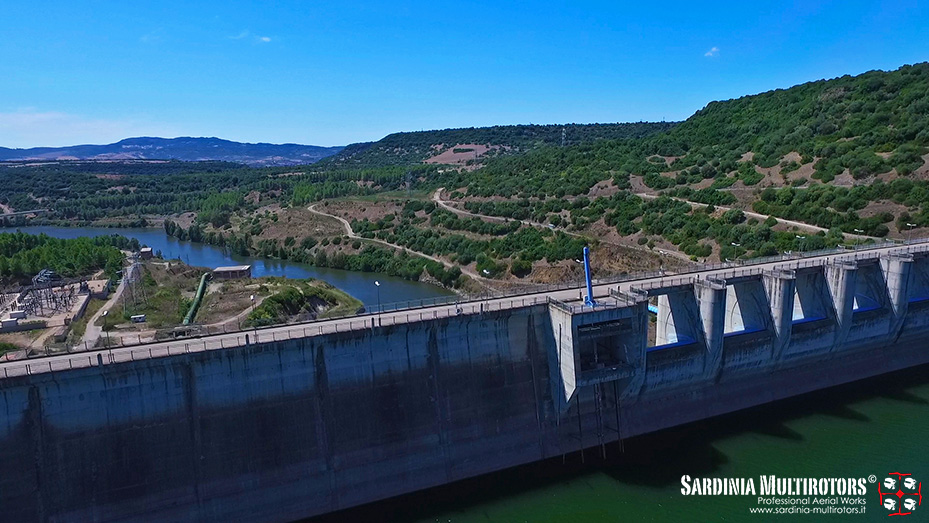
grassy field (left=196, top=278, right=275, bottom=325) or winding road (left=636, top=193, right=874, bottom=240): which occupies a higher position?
winding road (left=636, top=193, right=874, bottom=240)

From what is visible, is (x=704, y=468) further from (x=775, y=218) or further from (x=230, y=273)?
(x=230, y=273)

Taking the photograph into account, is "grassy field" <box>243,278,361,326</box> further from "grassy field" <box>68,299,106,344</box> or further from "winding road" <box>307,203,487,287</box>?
"winding road" <box>307,203,487,287</box>

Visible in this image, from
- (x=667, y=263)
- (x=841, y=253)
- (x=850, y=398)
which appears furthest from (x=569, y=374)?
(x=667, y=263)

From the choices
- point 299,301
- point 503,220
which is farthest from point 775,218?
point 299,301

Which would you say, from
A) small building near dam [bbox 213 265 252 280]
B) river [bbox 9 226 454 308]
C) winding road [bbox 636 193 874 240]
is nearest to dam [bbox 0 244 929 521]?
river [bbox 9 226 454 308]

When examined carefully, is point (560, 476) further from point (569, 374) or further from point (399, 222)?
point (399, 222)

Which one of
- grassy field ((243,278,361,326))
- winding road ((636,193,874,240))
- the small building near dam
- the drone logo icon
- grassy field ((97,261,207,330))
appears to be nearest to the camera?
the drone logo icon

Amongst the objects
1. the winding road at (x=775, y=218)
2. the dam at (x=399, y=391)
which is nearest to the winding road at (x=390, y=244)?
the winding road at (x=775, y=218)
